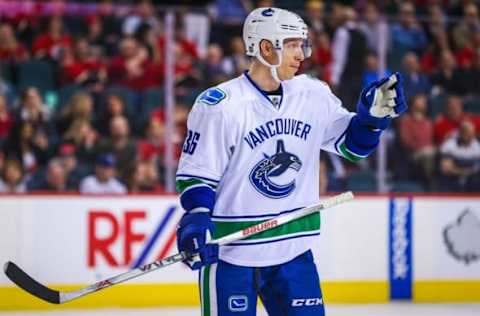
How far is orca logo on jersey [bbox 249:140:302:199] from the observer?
385 centimetres

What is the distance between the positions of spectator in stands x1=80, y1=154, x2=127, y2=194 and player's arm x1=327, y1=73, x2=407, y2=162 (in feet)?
13.3

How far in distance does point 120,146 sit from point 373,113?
446 cm

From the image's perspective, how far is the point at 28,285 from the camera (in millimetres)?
4469

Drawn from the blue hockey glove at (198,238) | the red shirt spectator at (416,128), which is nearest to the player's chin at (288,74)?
the blue hockey glove at (198,238)

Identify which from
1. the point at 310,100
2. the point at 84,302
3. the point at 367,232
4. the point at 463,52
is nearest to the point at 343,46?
the point at 463,52

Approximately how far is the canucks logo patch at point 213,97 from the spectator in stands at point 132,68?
468cm

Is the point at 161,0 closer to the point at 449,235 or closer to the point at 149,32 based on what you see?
the point at 149,32

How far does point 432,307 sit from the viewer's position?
7.50m

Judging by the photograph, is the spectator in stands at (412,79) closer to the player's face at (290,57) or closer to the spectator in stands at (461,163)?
the spectator in stands at (461,163)

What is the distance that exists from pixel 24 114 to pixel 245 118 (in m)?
4.61

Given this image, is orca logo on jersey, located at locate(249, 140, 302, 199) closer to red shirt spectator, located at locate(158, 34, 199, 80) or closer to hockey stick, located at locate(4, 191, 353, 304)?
hockey stick, located at locate(4, 191, 353, 304)

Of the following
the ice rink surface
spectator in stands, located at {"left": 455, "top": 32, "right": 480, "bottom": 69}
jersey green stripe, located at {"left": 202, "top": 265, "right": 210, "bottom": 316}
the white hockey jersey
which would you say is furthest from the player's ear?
spectator in stands, located at {"left": 455, "top": 32, "right": 480, "bottom": 69}

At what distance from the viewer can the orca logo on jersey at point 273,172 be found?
12.6 feet

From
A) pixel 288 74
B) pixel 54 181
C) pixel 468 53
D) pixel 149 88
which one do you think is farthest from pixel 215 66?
pixel 288 74
